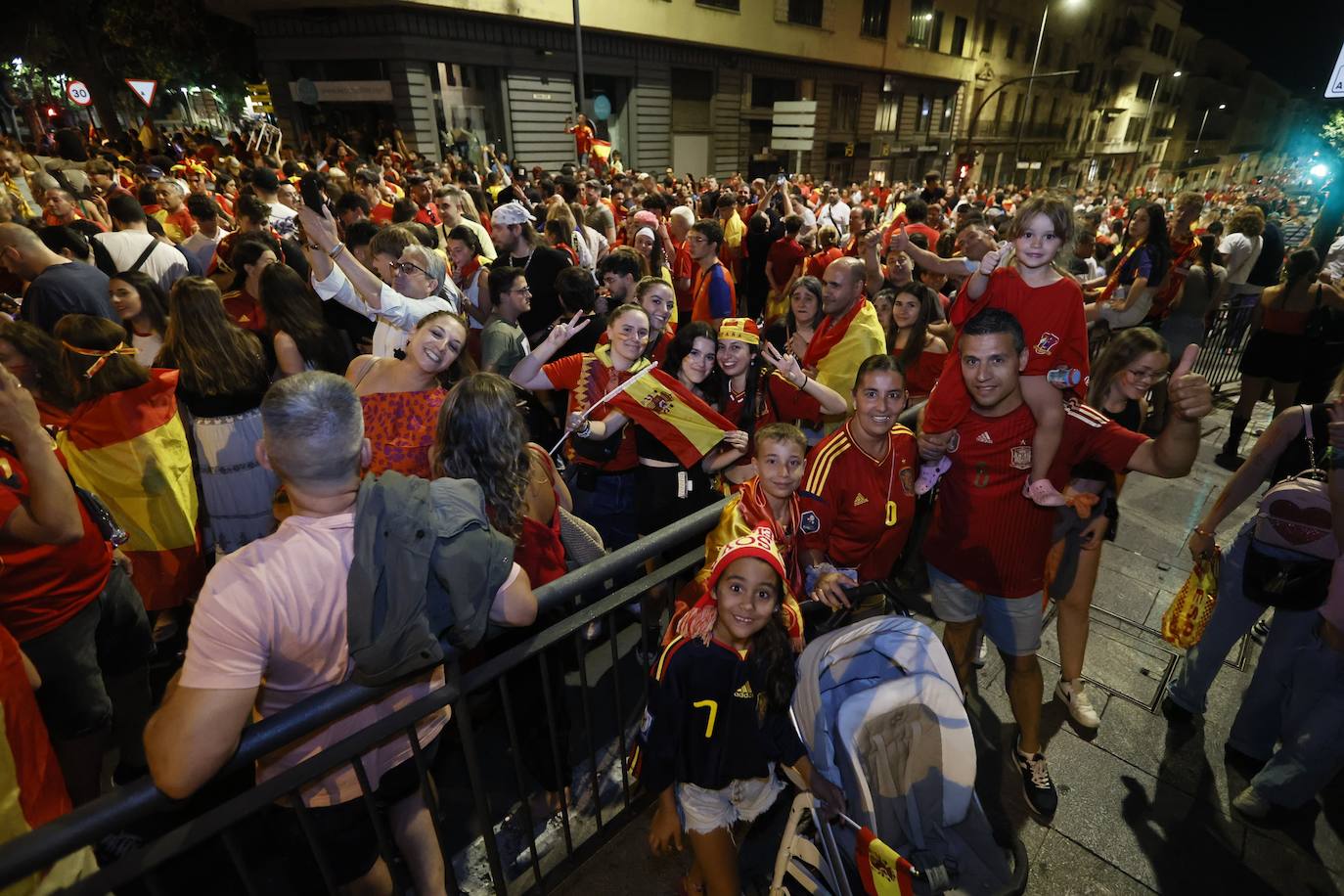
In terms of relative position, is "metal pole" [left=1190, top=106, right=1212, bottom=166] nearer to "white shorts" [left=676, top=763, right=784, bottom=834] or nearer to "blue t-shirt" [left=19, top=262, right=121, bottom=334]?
"white shorts" [left=676, top=763, right=784, bottom=834]

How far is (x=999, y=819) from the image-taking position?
9.46 ft

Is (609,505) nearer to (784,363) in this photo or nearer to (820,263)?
(784,363)

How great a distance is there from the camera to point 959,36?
36.9 metres

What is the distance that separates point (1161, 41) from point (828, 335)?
3085 inches

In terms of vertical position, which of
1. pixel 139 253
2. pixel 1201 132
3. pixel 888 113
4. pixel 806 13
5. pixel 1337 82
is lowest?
pixel 139 253

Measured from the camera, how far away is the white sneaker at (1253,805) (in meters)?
2.82

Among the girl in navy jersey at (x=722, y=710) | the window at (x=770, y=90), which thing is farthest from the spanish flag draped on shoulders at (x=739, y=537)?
the window at (x=770, y=90)

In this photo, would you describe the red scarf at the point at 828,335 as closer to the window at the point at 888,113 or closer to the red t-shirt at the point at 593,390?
the red t-shirt at the point at 593,390

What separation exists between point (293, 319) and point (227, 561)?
2.83 m

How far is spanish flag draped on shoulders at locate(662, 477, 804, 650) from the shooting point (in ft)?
7.75

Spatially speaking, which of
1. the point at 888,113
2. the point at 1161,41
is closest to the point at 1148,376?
the point at 888,113

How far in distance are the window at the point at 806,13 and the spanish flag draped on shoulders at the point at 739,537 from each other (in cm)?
3113

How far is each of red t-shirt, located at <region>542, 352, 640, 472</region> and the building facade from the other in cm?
1443

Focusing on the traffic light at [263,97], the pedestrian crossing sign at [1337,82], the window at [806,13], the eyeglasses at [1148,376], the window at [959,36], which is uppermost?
the window at [959,36]
